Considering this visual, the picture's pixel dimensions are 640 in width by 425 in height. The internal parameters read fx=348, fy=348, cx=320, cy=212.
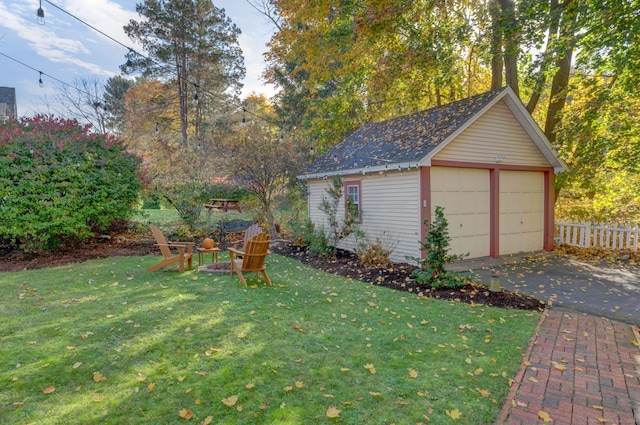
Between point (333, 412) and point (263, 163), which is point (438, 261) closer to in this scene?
point (333, 412)

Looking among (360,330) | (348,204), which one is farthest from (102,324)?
(348,204)

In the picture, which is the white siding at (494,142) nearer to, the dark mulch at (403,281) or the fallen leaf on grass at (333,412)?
the dark mulch at (403,281)

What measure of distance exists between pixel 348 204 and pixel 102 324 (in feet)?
24.5

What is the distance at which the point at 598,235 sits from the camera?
10828mm

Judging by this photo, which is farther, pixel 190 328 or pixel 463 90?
pixel 463 90

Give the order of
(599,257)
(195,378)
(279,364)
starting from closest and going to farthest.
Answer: (195,378) < (279,364) < (599,257)

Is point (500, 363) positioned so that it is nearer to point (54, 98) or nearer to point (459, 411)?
point (459, 411)

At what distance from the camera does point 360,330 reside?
4512 mm

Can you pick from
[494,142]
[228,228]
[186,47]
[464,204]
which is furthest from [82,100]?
[494,142]

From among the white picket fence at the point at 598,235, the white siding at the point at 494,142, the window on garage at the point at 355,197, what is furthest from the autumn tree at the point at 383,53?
the white picket fence at the point at 598,235

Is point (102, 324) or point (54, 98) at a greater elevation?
point (54, 98)

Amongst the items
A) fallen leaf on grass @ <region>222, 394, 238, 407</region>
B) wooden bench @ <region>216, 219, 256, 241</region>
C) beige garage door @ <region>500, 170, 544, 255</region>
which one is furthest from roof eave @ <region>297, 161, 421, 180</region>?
fallen leaf on grass @ <region>222, 394, 238, 407</region>

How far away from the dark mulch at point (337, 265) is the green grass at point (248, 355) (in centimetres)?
61

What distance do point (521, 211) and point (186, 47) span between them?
21.7m
